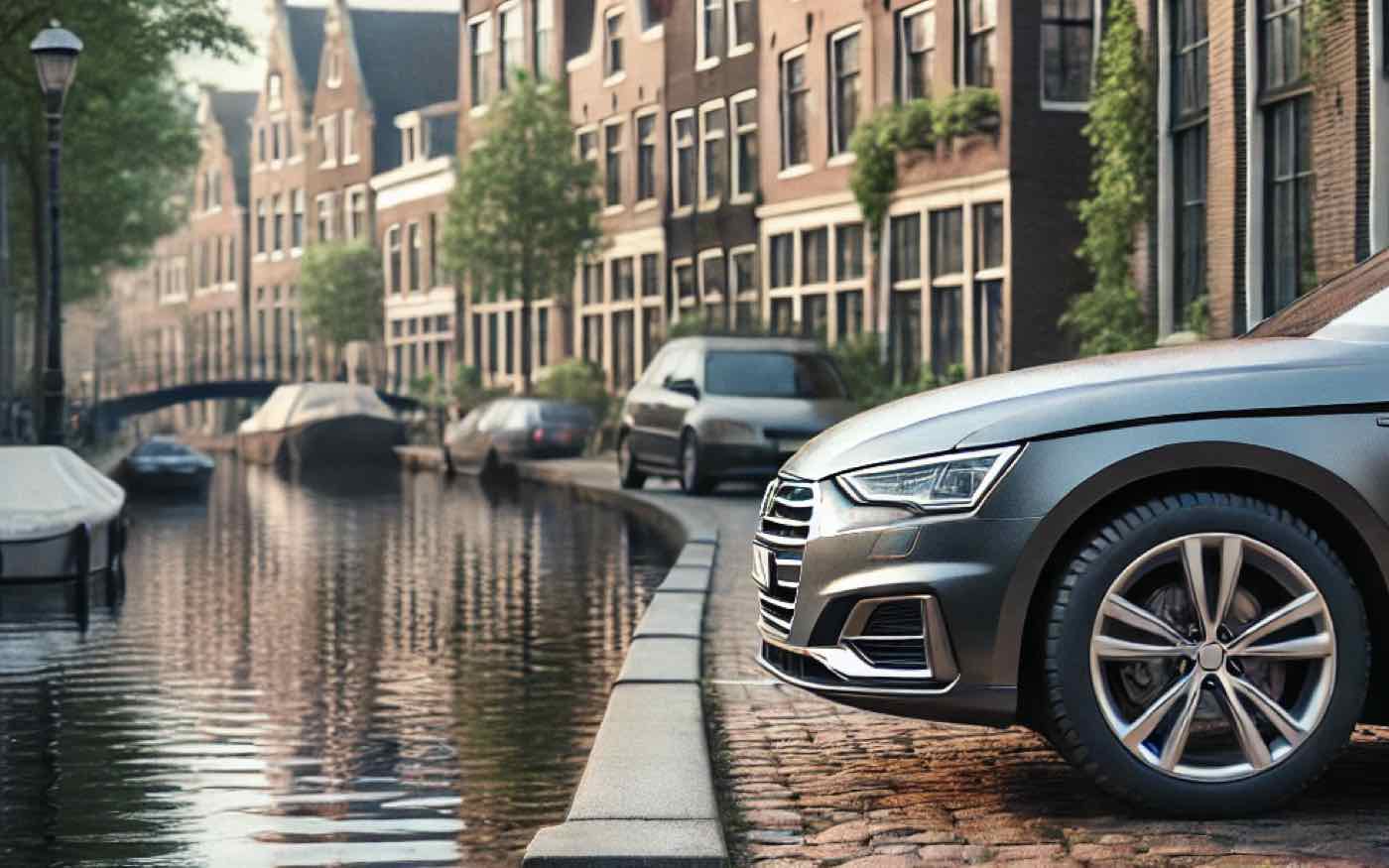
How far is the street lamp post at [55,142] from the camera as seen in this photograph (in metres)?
22.2

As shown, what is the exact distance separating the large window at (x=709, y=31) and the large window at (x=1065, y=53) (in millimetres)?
13124

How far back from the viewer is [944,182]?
34312 mm

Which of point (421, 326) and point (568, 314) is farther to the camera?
point (421, 326)

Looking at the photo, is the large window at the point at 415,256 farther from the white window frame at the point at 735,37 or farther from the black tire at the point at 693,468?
the black tire at the point at 693,468

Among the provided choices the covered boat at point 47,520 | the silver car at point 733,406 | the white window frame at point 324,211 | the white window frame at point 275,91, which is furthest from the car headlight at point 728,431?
the white window frame at point 275,91

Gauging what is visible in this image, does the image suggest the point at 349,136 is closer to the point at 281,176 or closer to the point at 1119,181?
the point at 281,176

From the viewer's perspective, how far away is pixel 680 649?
10.4 m

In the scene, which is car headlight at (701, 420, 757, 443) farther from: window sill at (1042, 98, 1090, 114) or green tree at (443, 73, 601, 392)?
green tree at (443, 73, 601, 392)

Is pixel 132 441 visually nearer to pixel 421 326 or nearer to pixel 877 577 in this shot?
pixel 421 326

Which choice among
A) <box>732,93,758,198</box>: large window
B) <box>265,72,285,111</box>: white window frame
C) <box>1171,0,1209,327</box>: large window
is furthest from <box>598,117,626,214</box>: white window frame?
<box>265,72,285,111</box>: white window frame

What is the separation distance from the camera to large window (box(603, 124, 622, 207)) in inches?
2024

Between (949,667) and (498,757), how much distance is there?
2.71 meters

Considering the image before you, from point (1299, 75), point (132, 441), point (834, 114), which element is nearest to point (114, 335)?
point (132, 441)

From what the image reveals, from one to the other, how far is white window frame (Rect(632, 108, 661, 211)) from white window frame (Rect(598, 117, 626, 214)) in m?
0.61
